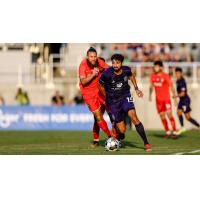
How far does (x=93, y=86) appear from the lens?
60.0 feet

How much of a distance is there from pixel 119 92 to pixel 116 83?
22 centimetres

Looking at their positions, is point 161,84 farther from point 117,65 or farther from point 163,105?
point 117,65

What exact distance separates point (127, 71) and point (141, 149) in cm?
173

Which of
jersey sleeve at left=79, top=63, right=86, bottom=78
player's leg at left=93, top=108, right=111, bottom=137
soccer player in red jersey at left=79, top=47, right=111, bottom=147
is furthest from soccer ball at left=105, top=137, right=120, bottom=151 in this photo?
jersey sleeve at left=79, top=63, right=86, bottom=78

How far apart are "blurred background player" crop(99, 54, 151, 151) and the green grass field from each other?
0.62 metres

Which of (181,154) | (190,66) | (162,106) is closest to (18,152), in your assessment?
(181,154)

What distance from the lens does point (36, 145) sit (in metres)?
19.6

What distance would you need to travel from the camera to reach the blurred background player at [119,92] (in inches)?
664

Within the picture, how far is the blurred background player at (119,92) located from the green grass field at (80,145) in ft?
2.02

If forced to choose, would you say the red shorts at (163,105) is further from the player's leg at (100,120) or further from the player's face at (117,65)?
the player's face at (117,65)

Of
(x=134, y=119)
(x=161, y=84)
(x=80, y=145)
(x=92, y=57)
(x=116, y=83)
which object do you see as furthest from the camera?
(x=161, y=84)

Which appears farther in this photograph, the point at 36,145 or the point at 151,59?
the point at 151,59

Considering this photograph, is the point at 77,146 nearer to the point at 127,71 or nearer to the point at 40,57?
the point at 127,71

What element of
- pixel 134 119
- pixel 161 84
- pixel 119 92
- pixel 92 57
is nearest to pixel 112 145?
pixel 134 119
